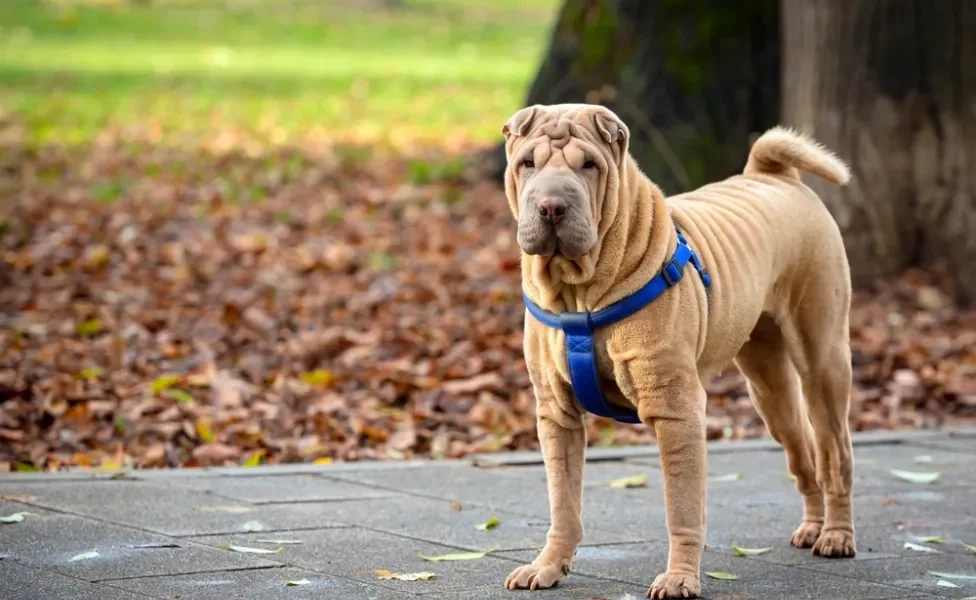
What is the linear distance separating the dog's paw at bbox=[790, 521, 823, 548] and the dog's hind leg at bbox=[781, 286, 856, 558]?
118 millimetres

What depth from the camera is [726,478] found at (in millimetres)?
6559

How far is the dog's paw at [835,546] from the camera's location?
518 centimetres

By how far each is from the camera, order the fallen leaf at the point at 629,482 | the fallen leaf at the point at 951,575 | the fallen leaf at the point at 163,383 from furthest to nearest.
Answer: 1. the fallen leaf at the point at 163,383
2. the fallen leaf at the point at 629,482
3. the fallen leaf at the point at 951,575

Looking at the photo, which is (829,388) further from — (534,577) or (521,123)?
(521,123)

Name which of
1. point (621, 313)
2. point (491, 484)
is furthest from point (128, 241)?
point (621, 313)

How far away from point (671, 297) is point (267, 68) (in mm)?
21202

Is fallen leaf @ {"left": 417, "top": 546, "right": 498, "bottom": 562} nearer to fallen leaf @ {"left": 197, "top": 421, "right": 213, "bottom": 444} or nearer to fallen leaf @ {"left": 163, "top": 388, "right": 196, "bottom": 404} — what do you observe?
fallen leaf @ {"left": 197, "top": 421, "right": 213, "bottom": 444}

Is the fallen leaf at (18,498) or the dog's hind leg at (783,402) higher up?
the dog's hind leg at (783,402)

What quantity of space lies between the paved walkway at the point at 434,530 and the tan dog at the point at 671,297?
249mm

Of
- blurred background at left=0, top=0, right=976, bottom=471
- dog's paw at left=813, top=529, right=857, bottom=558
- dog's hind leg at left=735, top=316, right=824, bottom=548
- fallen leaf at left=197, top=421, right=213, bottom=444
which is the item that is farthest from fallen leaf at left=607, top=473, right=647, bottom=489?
fallen leaf at left=197, top=421, right=213, bottom=444

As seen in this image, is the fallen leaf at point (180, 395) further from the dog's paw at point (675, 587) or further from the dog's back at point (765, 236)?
the dog's paw at point (675, 587)

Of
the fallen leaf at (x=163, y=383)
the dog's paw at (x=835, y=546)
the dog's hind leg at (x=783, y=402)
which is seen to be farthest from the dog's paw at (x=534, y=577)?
the fallen leaf at (x=163, y=383)

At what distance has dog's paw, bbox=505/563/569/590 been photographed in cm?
458

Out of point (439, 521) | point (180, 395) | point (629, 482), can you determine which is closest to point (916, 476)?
point (629, 482)
